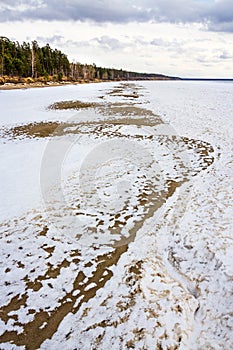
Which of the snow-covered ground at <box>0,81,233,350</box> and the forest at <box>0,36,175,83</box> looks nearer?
the snow-covered ground at <box>0,81,233,350</box>

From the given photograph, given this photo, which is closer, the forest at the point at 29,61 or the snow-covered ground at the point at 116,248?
the snow-covered ground at the point at 116,248

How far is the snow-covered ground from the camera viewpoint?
3830mm

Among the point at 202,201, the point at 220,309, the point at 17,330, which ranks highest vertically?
the point at 202,201

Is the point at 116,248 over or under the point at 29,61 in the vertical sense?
under

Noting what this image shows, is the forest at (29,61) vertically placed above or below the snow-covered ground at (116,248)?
above

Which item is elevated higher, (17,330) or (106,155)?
(106,155)

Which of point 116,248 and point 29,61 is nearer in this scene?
point 116,248

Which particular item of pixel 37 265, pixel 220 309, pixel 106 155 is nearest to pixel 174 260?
pixel 220 309

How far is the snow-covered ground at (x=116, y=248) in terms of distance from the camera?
12.6 feet

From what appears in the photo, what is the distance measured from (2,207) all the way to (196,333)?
5.96m

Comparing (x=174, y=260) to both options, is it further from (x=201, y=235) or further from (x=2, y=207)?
(x=2, y=207)

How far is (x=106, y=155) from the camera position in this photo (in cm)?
1124

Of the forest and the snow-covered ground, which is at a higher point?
the forest

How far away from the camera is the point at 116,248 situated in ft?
18.4
